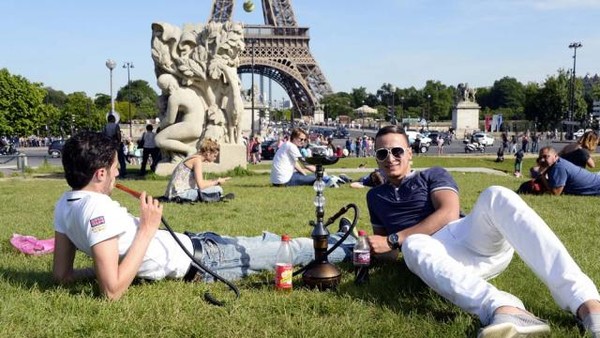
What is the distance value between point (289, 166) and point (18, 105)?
178 feet

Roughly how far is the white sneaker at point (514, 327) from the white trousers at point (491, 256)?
0.13 meters

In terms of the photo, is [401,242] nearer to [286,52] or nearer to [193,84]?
[193,84]

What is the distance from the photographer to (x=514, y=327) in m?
2.64

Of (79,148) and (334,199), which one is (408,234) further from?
(334,199)

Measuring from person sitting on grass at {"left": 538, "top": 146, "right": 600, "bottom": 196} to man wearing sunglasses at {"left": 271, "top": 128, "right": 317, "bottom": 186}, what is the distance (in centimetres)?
414

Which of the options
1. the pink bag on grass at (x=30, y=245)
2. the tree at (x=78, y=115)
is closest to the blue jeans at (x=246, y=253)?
the pink bag on grass at (x=30, y=245)

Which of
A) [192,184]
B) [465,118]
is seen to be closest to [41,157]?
[192,184]

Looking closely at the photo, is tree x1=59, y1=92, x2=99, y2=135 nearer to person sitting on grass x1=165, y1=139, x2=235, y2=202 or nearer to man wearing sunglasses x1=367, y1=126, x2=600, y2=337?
person sitting on grass x1=165, y1=139, x2=235, y2=202

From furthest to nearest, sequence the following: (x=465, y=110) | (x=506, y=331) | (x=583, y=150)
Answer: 1. (x=465, y=110)
2. (x=583, y=150)
3. (x=506, y=331)

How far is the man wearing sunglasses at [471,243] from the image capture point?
2.83m

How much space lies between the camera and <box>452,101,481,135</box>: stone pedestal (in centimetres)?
6031

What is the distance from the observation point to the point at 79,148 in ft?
11.4

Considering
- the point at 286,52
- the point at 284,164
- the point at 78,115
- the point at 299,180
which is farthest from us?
the point at 78,115

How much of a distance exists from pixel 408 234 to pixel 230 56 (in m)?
12.3
